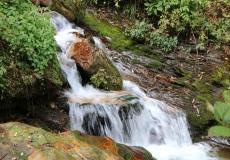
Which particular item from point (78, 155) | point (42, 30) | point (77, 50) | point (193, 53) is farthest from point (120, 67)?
point (78, 155)

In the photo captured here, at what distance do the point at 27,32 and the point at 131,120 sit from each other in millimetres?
3094

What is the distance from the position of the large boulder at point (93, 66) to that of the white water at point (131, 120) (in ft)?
0.70

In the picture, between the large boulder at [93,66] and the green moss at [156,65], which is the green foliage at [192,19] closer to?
the green moss at [156,65]

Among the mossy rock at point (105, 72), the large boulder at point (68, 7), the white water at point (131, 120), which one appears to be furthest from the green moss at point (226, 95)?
the large boulder at point (68, 7)

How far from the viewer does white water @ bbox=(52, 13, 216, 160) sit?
5336 mm

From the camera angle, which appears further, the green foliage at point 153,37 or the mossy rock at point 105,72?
the green foliage at point 153,37

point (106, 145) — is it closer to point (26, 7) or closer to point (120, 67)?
point (26, 7)

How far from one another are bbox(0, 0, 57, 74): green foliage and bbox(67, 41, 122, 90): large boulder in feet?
6.24

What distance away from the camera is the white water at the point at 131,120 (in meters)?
5.34

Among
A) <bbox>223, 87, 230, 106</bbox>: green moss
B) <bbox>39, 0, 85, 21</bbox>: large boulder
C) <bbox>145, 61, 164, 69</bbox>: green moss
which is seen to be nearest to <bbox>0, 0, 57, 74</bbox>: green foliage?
<bbox>39, 0, 85, 21</bbox>: large boulder

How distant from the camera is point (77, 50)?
660 centimetres

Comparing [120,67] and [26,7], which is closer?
[26,7]

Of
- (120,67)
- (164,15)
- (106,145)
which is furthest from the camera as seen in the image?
(164,15)

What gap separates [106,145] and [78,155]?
3.01ft
